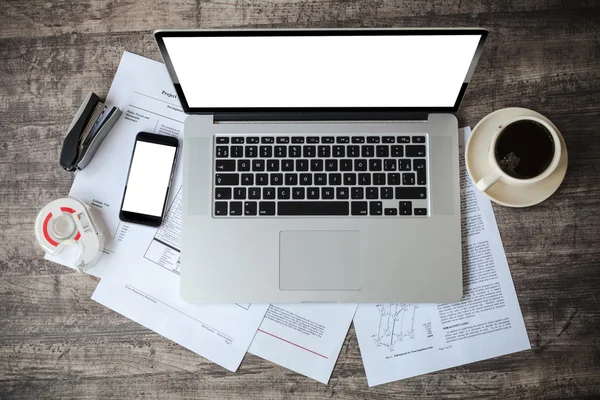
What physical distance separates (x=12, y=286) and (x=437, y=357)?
0.73 metres

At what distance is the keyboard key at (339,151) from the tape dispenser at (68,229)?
1.37 ft

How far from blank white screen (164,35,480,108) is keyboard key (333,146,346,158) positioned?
0.23 ft

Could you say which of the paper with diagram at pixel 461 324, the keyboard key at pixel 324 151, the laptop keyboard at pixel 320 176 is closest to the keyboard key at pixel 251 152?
the laptop keyboard at pixel 320 176

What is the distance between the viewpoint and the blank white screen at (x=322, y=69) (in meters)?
0.69

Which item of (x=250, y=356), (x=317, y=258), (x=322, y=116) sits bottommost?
(x=250, y=356)

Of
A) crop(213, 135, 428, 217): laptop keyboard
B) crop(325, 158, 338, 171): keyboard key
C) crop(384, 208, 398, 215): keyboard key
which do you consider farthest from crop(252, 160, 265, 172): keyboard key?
crop(384, 208, 398, 215): keyboard key

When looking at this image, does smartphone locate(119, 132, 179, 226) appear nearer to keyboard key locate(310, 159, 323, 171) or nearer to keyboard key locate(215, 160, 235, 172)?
keyboard key locate(215, 160, 235, 172)

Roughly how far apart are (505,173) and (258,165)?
0.38 metres

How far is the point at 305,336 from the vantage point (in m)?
0.84

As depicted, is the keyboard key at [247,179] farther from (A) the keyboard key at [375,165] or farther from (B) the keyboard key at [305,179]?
(A) the keyboard key at [375,165]

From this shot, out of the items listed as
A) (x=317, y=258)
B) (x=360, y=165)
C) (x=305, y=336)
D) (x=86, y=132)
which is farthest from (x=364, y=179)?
(x=86, y=132)

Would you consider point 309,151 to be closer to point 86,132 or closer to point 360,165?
point 360,165

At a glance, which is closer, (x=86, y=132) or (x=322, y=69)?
(x=322, y=69)

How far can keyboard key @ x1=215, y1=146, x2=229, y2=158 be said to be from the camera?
0.83 m
